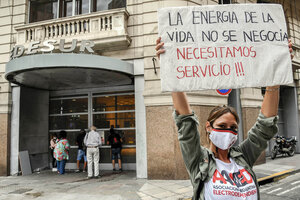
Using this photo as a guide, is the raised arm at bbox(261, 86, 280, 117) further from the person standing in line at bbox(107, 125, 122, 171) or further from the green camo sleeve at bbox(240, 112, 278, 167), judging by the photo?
the person standing in line at bbox(107, 125, 122, 171)

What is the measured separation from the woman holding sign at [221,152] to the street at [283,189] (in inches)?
192

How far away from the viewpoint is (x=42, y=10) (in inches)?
428

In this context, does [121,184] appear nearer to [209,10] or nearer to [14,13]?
[209,10]

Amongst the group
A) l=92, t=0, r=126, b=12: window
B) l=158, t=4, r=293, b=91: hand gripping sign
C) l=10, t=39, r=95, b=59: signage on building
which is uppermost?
l=92, t=0, r=126, b=12: window

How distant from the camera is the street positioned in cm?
596

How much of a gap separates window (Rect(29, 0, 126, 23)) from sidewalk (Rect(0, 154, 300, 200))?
676 centimetres

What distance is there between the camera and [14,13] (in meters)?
10.7

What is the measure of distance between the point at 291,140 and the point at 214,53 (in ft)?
40.6

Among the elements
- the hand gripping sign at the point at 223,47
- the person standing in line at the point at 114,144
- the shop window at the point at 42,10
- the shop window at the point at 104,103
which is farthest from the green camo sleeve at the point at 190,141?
the shop window at the point at 42,10

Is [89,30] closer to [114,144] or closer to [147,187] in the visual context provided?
[114,144]

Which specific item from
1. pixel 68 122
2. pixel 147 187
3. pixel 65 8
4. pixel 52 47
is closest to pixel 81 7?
pixel 65 8

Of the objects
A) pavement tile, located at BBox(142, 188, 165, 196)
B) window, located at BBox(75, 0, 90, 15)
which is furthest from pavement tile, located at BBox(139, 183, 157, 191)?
window, located at BBox(75, 0, 90, 15)

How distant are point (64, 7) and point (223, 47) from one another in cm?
1024

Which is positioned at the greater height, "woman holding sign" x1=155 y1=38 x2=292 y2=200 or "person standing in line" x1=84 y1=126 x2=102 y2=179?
"woman holding sign" x1=155 y1=38 x2=292 y2=200
